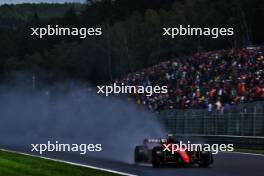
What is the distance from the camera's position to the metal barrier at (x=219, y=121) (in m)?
27.8

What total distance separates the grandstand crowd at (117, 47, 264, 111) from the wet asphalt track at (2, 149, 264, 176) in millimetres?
5310

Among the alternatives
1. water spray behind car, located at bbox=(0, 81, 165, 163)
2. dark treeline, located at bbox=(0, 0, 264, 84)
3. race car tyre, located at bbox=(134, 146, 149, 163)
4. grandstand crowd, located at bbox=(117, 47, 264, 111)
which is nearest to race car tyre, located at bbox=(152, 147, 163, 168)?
race car tyre, located at bbox=(134, 146, 149, 163)

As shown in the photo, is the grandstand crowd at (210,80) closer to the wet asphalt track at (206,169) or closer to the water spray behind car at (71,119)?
the water spray behind car at (71,119)

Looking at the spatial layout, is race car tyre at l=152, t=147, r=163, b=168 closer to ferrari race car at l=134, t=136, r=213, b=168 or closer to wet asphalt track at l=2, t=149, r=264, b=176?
ferrari race car at l=134, t=136, r=213, b=168

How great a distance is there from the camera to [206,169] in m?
18.7

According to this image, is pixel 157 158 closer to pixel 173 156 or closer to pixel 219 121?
pixel 173 156

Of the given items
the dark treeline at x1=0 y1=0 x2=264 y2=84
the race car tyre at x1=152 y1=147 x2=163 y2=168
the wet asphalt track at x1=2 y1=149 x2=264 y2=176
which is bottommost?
the wet asphalt track at x1=2 y1=149 x2=264 y2=176

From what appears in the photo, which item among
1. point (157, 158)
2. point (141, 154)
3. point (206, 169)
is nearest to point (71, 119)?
point (141, 154)

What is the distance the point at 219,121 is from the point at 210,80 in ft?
7.78

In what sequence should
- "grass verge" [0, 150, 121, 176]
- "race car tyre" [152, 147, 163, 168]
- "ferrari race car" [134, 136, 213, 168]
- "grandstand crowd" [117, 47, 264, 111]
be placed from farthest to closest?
"grandstand crowd" [117, 47, 264, 111] < "race car tyre" [152, 147, 163, 168] < "ferrari race car" [134, 136, 213, 168] < "grass verge" [0, 150, 121, 176]

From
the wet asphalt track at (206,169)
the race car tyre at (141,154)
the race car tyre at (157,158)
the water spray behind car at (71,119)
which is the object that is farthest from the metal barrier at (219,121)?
the race car tyre at (157,158)

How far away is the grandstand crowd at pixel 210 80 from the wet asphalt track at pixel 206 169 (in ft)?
17.4

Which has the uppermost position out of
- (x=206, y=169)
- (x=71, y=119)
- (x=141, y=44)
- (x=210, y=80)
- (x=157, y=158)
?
(x=141, y=44)

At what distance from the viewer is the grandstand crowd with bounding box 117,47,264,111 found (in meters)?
29.5
